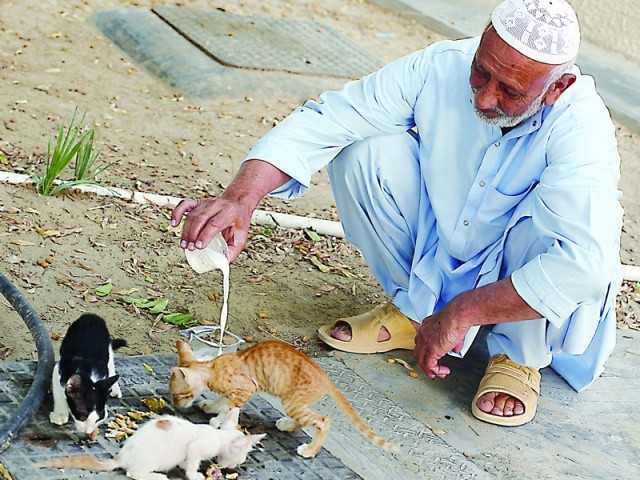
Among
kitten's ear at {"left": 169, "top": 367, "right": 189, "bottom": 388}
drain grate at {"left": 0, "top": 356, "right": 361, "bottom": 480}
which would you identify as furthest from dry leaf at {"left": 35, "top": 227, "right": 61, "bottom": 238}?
kitten's ear at {"left": 169, "top": 367, "right": 189, "bottom": 388}

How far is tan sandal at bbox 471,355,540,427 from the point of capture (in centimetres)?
354

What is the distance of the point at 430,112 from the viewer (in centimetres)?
354

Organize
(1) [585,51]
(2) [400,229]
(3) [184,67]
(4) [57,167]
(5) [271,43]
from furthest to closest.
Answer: (1) [585,51] < (5) [271,43] < (3) [184,67] < (4) [57,167] < (2) [400,229]

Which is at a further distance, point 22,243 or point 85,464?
point 22,243

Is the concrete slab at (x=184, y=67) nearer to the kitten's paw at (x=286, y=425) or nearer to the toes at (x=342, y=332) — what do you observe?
the toes at (x=342, y=332)

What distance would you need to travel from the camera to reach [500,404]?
354cm

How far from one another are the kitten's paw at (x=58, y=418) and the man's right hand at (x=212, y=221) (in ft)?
1.84

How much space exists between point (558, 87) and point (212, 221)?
1076mm

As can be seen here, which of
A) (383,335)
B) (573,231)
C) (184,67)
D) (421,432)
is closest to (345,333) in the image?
(383,335)

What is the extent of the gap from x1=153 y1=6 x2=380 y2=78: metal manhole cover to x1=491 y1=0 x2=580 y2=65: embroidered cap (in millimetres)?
3377

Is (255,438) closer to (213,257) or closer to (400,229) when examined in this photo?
(213,257)

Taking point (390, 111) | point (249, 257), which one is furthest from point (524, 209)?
point (249, 257)

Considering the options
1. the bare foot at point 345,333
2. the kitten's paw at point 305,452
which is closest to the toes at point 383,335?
the bare foot at point 345,333

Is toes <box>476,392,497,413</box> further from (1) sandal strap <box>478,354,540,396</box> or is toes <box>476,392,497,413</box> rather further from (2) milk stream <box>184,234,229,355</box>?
(2) milk stream <box>184,234,229,355</box>
